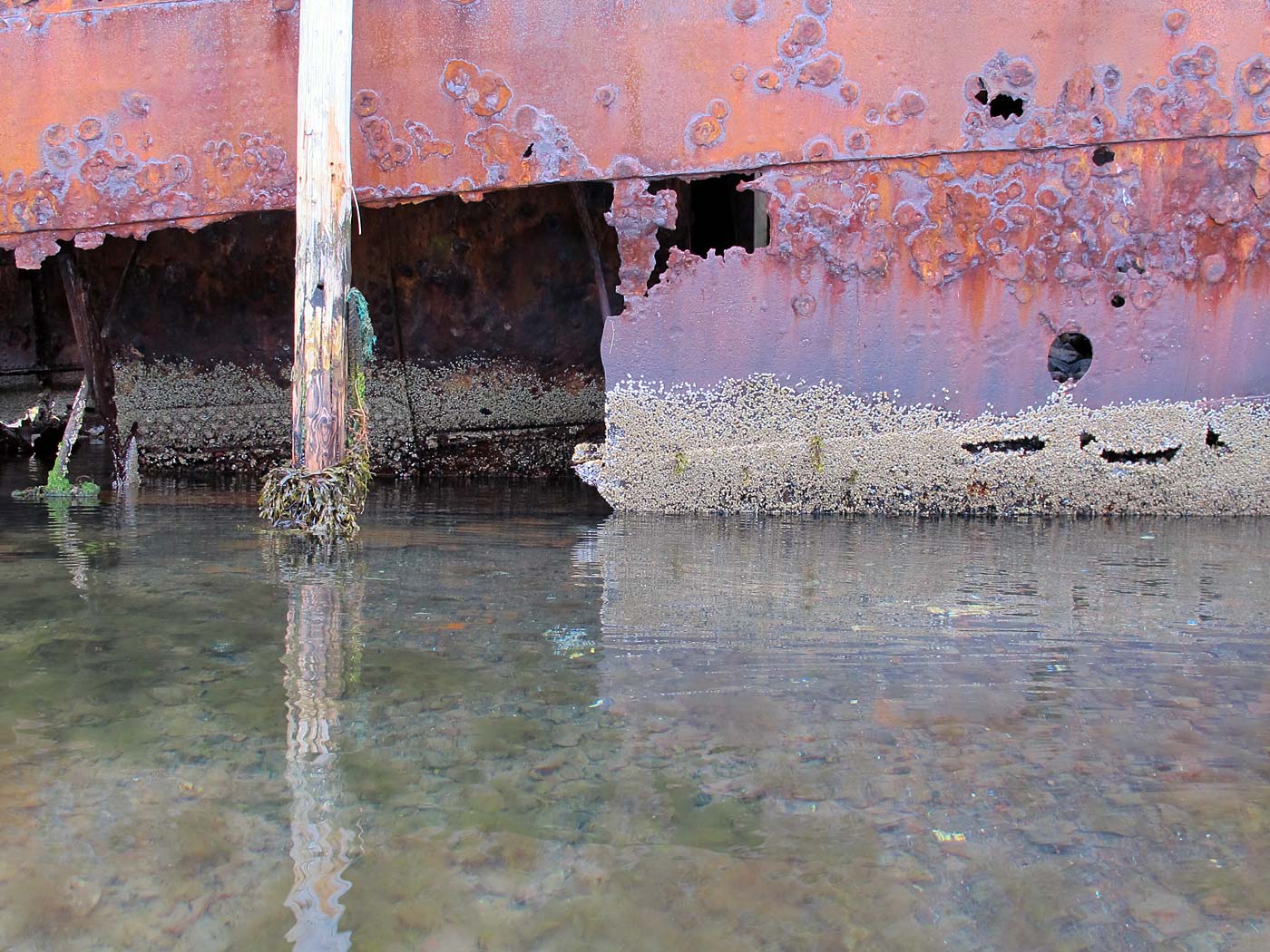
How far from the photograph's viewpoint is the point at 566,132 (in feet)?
13.8

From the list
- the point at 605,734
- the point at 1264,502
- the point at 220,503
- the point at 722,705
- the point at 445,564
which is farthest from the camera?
the point at 220,503

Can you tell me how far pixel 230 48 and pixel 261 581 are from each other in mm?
2554

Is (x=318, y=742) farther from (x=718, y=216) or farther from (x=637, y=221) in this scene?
(x=718, y=216)

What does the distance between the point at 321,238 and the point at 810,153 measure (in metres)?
1.90

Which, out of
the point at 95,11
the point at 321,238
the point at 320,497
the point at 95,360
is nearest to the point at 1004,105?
the point at 321,238

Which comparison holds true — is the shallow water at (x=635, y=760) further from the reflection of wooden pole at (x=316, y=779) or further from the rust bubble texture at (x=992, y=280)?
the rust bubble texture at (x=992, y=280)

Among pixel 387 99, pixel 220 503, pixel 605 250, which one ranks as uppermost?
pixel 387 99

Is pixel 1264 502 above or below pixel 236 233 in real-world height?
below

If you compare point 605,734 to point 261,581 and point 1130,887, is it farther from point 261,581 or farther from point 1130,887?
point 261,581

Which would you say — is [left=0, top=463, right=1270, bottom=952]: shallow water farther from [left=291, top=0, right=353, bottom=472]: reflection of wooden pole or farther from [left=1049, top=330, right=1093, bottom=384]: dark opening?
[left=1049, top=330, right=1093, bottom=384]: dark opening

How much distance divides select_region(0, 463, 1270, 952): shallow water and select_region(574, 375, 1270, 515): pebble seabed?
98 centimetres

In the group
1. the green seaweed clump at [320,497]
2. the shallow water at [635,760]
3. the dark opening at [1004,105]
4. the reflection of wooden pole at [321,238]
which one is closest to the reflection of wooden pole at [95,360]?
the reflection of wooden pole at [321,238]

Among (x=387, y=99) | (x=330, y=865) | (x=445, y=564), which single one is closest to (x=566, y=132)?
(x=387, y=99)

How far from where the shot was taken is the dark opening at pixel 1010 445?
4116mm
